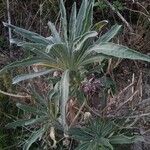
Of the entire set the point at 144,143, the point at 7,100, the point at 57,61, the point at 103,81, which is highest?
the point at 57,61

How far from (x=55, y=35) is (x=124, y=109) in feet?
1.73

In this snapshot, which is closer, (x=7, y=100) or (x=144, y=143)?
(x=144, y=143)

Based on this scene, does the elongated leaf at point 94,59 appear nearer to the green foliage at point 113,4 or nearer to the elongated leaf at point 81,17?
the elongated leaf at point 81,17

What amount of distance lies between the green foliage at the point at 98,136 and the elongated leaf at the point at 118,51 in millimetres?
403

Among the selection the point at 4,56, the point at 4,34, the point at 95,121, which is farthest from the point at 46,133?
the point at 4,34

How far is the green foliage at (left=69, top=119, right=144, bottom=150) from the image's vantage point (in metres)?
1.92

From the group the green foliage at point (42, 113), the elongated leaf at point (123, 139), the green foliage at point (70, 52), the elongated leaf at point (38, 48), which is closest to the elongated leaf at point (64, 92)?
the green foliage at point (70, 52)

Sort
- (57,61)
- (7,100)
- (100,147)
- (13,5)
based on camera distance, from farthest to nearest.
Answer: (13,5) < (7,100) < (100,147) < (57,61)

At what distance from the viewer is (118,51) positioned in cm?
165

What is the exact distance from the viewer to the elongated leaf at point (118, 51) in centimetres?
160

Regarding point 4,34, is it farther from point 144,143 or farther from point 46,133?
point 144,143

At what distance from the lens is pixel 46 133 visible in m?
2.09

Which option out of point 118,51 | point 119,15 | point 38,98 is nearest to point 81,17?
point 118,51

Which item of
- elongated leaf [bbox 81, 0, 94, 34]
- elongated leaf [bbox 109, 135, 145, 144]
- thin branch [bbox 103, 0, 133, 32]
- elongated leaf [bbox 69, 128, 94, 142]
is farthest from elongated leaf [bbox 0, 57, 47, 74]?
thin branch [bbox 103, 0, 133, 32]
